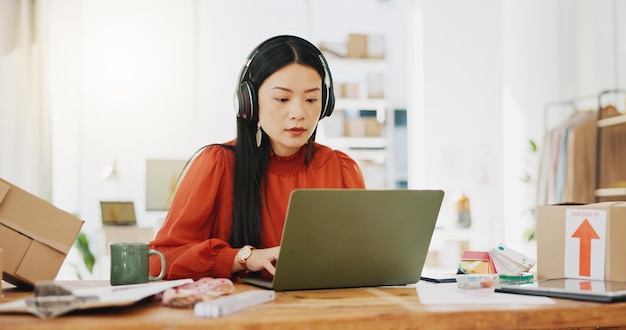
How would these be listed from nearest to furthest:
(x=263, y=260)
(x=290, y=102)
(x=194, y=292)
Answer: (x=194, y=292) → (x=263, y=260) → (x=290, y=102)

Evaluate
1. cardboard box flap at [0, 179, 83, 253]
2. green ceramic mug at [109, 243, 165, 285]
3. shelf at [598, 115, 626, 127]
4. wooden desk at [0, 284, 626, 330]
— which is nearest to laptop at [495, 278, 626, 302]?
wooden desk at [0, 284, 626, 330]

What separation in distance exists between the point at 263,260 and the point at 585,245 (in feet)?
2.10

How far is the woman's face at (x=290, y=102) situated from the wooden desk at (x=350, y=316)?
1.80 feet

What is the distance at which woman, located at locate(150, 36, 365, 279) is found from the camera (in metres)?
1.50

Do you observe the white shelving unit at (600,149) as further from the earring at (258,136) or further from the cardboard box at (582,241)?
the earring at (258,136)

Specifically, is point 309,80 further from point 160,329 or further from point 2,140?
point 2,140

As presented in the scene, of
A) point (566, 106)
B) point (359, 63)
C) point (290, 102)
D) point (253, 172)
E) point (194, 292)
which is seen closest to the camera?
point (194, 292)

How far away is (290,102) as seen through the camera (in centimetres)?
158

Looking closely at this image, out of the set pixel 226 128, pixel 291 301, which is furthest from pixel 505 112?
pixel 291 301

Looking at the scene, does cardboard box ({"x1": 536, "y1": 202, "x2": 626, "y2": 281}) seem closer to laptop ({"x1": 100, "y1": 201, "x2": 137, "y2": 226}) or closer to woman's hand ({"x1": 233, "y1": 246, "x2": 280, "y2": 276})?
woman's hand ({"x1": 233, "y1": 246, "x2": 280, "y2": 276})

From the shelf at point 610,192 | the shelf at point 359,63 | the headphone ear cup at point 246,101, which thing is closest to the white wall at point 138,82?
the shelf at point 359,63

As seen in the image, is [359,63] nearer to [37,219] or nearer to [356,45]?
[356,45]

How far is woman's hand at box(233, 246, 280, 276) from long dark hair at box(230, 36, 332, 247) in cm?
23

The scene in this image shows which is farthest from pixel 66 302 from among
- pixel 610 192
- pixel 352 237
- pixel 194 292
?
pixel 610 192
